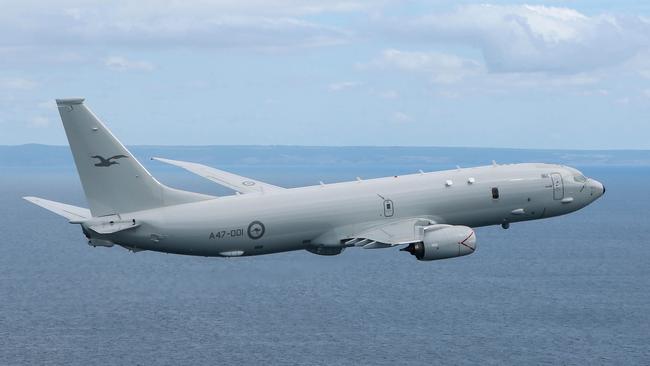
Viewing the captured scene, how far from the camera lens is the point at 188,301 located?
160 metres

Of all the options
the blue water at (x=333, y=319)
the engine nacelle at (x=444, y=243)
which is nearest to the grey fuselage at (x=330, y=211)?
the engine nacelle at (x=444, y=243)

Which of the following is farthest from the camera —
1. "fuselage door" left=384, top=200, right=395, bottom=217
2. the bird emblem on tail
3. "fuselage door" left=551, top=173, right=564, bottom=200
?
"fuselage door" left=551, top=173, right=564, bottom=200

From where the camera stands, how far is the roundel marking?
5906 centimetres

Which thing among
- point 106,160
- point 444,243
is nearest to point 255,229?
point 106,160

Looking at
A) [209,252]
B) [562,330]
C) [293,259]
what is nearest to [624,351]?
[562,330]

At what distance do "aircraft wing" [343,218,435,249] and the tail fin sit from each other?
11998mm

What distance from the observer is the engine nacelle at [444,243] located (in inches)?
2327

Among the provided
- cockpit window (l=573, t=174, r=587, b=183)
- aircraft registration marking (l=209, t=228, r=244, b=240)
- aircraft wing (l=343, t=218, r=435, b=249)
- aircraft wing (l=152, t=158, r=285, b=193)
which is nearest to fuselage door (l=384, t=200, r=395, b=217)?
aircraft wing (l=343, t=218, r=435, b=249)

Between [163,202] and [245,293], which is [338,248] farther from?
[245,293]

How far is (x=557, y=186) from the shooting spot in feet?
228

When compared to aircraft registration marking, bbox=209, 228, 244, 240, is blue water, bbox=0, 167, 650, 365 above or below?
below

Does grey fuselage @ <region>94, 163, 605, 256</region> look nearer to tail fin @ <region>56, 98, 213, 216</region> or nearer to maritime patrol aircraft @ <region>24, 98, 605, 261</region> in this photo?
maritime patrol aircraft @ <region>24, 98, 605, 261</region>

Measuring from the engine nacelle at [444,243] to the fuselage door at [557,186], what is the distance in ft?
43.3

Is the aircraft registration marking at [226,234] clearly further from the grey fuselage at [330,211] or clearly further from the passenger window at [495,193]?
the passenger window at [495,193]
